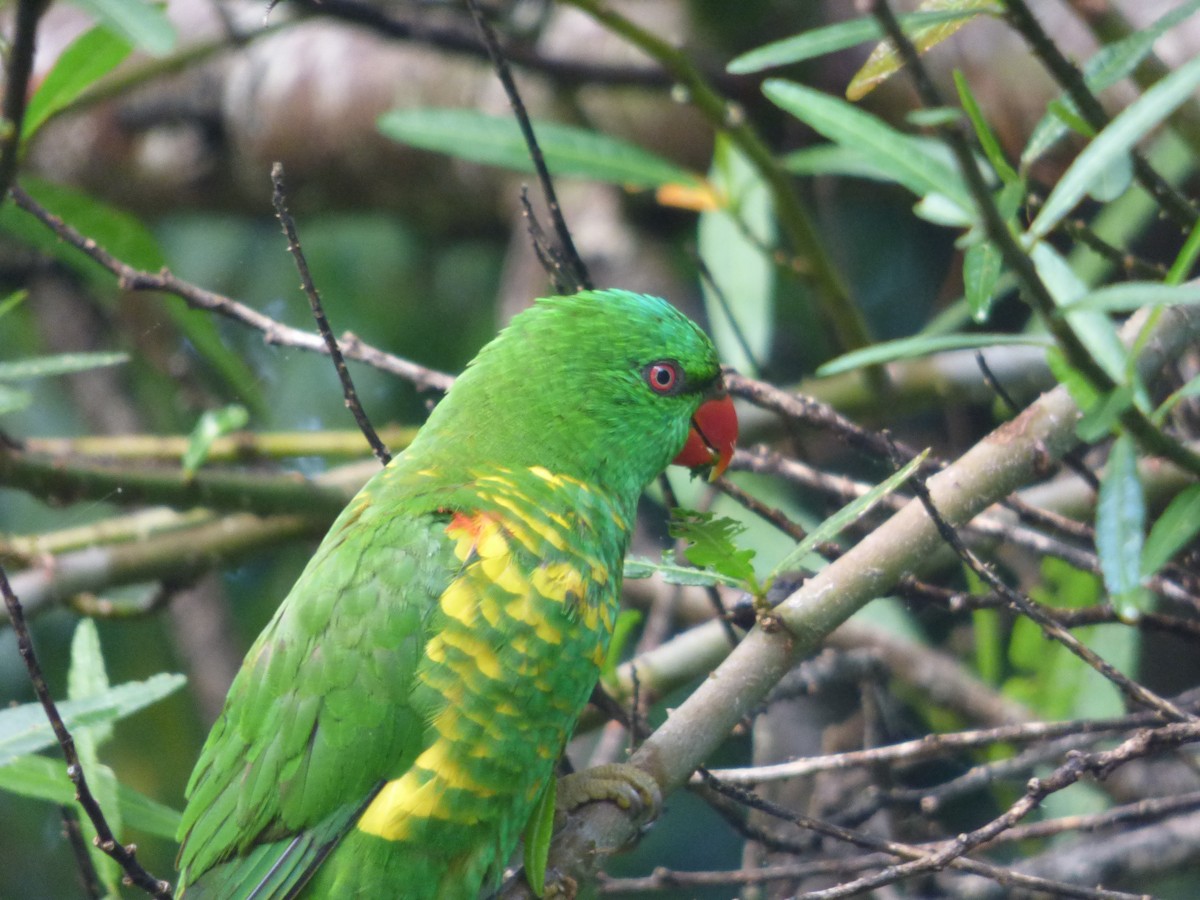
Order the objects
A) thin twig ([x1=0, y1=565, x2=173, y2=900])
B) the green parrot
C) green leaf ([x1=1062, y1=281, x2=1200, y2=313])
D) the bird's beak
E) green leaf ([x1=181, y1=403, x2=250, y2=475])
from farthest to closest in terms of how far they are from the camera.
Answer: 1. green leaf ([x1=181, y1=403, x2=250, y2=475])
2. the bird's beak
3. the green parrot
4. thin twig ([x1=0, y1=565, x2=173, y2=900])
5. green leaf ([x1=1062, y1=281, x2=1200, y2=313])

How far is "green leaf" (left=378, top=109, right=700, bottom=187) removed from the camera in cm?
250

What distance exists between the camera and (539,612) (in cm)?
167

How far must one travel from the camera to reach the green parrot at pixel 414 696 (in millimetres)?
1639

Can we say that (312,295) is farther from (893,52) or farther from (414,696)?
(893,52)

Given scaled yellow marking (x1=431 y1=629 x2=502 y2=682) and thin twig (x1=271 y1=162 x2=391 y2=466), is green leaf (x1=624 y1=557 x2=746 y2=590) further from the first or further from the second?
thin twig (x1=271 y1=162 x2=391 y2=466)

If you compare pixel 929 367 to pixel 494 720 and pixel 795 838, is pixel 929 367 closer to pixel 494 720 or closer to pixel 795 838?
pixel 795 838

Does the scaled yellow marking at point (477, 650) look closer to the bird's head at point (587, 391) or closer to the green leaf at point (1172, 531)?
the bird's head at point (587, 391)

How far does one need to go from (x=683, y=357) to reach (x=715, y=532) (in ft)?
1.55

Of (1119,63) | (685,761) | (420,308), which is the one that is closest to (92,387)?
(420,308)

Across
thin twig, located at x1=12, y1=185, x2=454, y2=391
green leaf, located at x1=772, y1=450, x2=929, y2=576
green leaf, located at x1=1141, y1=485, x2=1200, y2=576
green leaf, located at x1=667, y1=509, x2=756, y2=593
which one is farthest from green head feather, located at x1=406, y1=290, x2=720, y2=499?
green leaf, located at x1=1141, y1=485, x2=1200, y2=576

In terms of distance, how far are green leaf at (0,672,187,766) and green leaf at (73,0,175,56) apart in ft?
2.97

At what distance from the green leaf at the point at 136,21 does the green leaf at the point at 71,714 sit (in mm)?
904

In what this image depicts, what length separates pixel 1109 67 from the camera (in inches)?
48.4

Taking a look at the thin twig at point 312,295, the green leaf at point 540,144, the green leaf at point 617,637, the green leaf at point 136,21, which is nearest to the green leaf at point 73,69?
the thin twig at point 312,295
